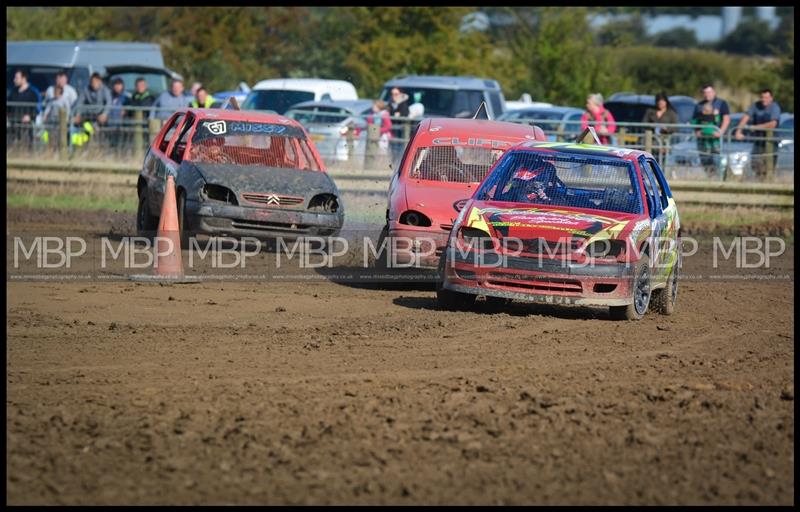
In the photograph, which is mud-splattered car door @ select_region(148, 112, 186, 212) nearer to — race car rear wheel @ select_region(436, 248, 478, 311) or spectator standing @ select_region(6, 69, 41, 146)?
race car rear wheel @ select_region(436, 248, 478, 311)

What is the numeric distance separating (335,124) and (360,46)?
19.0 m

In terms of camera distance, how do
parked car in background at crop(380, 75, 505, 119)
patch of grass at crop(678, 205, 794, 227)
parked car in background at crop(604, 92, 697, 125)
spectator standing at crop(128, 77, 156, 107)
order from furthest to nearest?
parked car in background at crop(604, 92, 697, 125)
parked car in background at crop(380, 75, 505, 119)
spectator standing at crop(128, 77, 156, 107)
patch of grass at crop(678, 205, 794, 227)

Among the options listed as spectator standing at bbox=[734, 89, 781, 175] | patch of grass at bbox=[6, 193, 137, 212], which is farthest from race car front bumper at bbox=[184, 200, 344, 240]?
spectator standing at bbox=[734, 89, 781, 175]

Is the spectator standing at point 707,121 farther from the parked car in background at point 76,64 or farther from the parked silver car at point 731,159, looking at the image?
the parked car in background at point 76,64

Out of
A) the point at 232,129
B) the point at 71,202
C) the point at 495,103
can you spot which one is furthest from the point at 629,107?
the point at 232,129

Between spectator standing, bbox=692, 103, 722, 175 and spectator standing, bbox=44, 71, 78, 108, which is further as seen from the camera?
spectator standing, bbox=44, 71, 78, 108

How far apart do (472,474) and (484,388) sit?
1866 mm

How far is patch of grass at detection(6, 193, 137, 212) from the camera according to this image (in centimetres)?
2048

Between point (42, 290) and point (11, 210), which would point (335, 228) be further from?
point (11, 210)

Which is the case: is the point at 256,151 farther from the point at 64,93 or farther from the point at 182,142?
the point at 64,93

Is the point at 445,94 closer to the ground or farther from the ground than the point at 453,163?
farther from the ground

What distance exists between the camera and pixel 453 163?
1359 centimetres

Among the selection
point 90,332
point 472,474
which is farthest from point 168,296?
point 472,474

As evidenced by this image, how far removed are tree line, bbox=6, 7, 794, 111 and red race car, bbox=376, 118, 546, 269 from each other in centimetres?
2635
